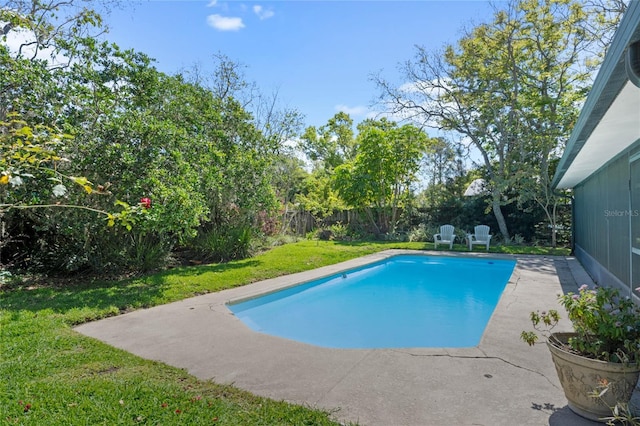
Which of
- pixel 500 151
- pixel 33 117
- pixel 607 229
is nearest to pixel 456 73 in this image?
pixel 500 151

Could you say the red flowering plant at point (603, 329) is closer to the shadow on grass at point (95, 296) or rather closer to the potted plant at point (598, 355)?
the potted plant at point (598, 355)

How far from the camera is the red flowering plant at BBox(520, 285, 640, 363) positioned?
2291 mm

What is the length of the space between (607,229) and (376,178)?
1005 centimetres

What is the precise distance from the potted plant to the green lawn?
1.59 m

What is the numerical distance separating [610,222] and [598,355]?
5054 mm

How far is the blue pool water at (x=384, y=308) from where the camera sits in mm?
5546

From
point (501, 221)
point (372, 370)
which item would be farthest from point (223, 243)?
point (501, 221)

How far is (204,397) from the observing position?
9.11 ft

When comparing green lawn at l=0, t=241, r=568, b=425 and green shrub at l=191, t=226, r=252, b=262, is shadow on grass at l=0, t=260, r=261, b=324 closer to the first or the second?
green lawn at l=0, t=241, r=568, b=425

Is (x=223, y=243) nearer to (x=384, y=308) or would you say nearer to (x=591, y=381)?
(x=384, y=308)

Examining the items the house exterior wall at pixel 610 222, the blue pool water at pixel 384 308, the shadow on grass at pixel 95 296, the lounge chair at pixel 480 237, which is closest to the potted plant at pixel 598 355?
the blue pool water at pixel 384 308

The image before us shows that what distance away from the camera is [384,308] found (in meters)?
7.16

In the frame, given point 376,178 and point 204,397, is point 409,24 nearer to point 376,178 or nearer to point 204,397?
point 376,178

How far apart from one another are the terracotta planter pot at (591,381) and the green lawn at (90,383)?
1.57 metres
